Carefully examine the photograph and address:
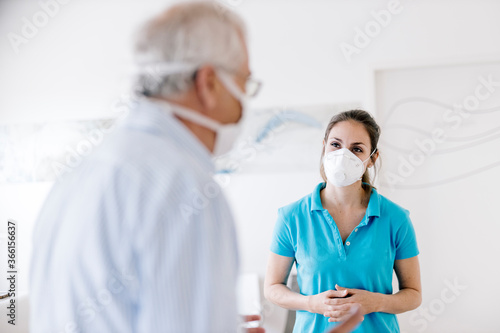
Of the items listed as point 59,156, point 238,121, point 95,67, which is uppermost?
point 95,67

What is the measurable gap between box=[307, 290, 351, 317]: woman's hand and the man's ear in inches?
31.1

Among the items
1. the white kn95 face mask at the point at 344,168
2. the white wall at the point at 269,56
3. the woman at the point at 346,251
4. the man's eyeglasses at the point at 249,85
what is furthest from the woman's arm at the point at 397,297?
the white wall at the point at 269,56

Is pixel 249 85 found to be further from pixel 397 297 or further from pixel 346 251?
pixel 397 297

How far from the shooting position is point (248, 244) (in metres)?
3.02

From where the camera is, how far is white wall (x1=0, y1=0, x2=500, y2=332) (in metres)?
2.82

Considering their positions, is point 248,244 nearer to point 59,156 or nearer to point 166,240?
point 59,156

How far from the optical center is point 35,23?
10.9ft

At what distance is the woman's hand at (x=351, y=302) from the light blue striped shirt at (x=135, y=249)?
2.38 ft

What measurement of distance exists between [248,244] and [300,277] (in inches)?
62.9

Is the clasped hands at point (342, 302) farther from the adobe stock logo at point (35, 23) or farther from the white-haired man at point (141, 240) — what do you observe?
the adobe stock logo at point (35, 23)

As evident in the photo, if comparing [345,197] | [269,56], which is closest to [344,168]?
[345,197]

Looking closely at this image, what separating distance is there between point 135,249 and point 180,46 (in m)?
0.30

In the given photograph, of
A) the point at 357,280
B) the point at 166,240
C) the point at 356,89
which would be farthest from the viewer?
the point at 356,89

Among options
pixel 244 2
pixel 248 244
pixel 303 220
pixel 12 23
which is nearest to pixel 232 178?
pixel 248 244
